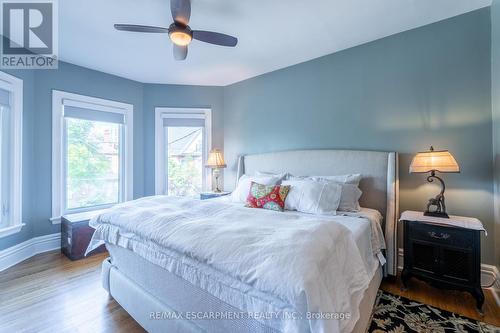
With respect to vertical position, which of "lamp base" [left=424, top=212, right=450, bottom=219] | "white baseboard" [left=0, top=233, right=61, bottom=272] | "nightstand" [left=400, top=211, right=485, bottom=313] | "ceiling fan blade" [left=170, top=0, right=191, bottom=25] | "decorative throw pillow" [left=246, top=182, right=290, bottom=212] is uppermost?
"ceiling fan blade" [left=170, top=0, right=191, bottom=25]

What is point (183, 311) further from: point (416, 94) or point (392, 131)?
point (416, 94)

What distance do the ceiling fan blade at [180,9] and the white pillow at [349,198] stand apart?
2.22 metres

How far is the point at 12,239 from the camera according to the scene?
269 cm

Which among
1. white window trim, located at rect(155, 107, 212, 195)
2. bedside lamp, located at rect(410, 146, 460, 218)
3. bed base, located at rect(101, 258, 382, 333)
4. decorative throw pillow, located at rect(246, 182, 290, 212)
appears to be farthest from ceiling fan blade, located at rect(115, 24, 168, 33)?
bedside lamp, located at rect(410, 146, 460, 218)

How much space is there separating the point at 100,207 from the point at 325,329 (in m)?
3.92

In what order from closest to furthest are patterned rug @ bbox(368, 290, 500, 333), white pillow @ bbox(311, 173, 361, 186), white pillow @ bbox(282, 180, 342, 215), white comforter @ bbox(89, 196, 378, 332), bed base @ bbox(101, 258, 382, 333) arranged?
white comforter @ bbox(89, 196, 378, 332) < bed base @ bbox(101, 258, 382, 333) < patterned rug @ bbox(368, 290, 500, 333) < white pillow @ bbox(282, 180, 342, 215) < white pillow @ bbox(311, 173, 361, 186)

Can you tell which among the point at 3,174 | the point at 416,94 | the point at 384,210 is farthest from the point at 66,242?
the point at 416,94

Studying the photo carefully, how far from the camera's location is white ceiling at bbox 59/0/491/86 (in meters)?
2.06

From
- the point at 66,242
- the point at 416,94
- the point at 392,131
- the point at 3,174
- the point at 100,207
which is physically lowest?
the point at 66,242

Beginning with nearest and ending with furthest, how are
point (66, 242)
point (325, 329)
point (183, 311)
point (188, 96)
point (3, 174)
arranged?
point (325, 329) → point (183, 311) → point (3, 174) → point (66, 242) → point (188, 96)

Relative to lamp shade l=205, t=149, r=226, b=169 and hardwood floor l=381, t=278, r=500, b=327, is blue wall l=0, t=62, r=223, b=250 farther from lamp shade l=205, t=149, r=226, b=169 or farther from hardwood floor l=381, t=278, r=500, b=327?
hardwood floor l=381, t=278, r=500, b=327

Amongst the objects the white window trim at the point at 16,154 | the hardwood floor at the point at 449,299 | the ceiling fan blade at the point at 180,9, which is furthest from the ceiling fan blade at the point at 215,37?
the hardwood floor at the point at 449,299

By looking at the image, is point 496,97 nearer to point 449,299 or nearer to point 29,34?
point 449,299

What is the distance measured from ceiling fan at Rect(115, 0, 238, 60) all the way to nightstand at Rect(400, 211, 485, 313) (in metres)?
2.49
